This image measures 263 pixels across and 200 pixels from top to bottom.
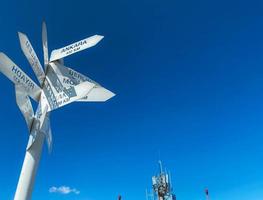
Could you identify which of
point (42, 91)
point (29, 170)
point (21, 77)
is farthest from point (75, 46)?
point (29, 170)

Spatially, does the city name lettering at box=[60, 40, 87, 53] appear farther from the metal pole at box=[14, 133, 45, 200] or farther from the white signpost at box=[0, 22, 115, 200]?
the metal pole at box=[14, 133, 45, 200]

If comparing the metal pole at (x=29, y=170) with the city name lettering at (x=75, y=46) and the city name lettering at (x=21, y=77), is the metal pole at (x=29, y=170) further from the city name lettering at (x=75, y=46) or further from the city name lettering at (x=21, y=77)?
the city name lettering at (x=75, y=46)

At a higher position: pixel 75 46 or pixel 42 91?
pixel 75 46

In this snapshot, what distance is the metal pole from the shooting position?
523 centimetres

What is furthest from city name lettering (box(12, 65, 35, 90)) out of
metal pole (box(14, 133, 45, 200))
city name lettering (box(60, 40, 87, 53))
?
city name lettering (box(60, 40, 87, 53))

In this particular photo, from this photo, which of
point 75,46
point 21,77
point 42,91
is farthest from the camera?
point 75,46

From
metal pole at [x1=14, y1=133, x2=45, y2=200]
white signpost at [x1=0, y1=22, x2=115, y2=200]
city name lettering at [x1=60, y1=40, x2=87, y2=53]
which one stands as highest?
city name lettering at [x1=60, y1=40, x2=87, y2=53]

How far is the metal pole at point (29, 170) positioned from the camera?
5234 millimetres

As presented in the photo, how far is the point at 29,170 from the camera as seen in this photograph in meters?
5.47

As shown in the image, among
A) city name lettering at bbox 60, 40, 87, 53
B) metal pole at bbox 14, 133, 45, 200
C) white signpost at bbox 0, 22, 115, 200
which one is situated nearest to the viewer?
metal pole at bbox 14, 133, 45, 200

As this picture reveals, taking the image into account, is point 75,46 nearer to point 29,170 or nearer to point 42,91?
point 42,91

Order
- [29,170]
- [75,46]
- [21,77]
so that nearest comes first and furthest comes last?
[29,170], [21,77], [75,46]

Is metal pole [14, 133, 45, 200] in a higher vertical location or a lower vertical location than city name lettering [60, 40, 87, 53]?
lower

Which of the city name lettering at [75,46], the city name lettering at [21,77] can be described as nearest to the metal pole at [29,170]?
the city name lettering at [21,77]
